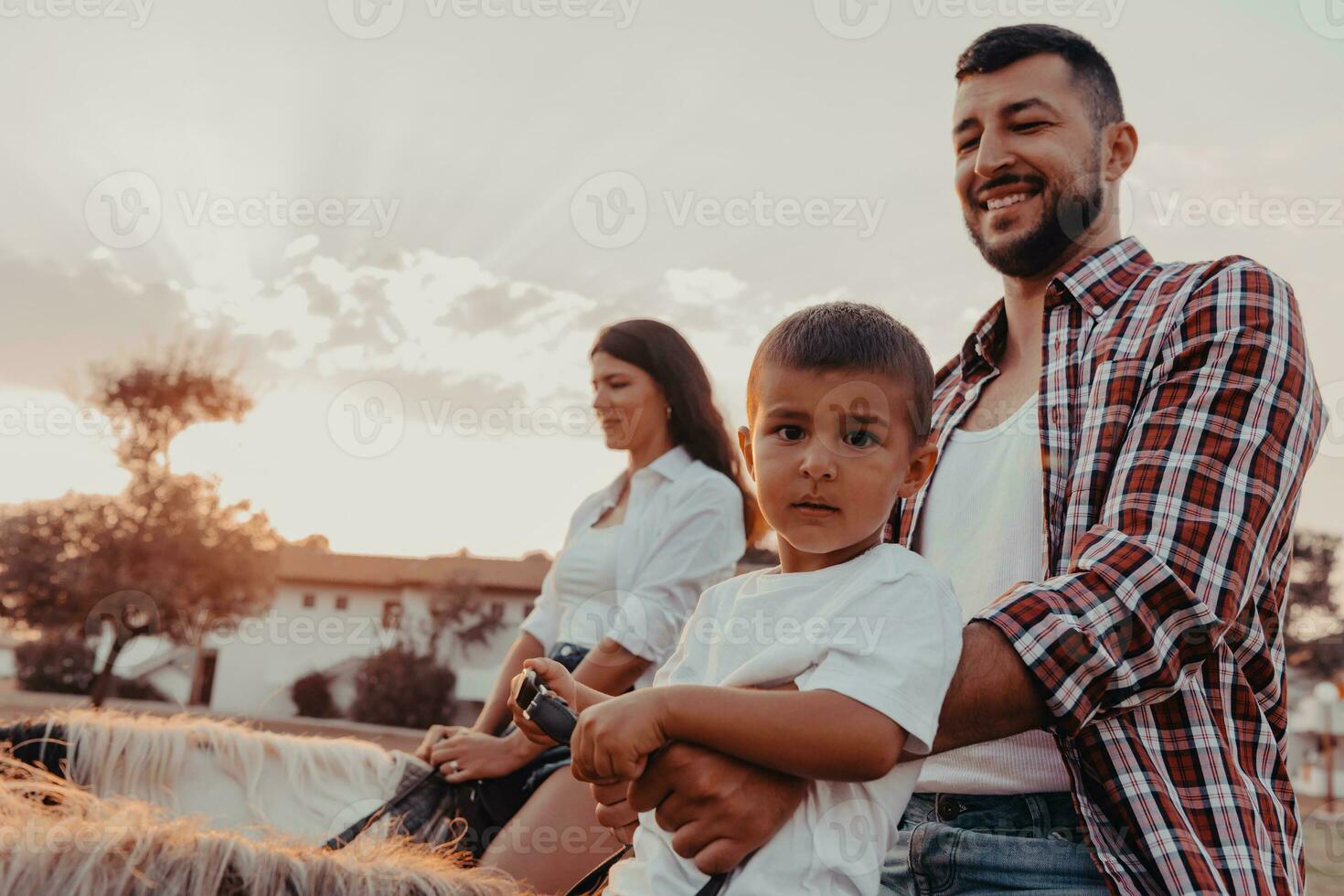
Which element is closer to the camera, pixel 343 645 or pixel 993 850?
pixel 993 850

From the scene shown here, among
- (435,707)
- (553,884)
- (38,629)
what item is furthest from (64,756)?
(435,707)

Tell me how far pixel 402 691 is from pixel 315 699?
323 centimetres

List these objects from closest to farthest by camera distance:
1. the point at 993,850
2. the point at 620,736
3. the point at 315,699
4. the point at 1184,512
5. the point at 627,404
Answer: the point at 620,736
the point at 1184,512
the point at 993,850
the point at 627,404
the point at 315,699

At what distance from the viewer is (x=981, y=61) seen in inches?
102

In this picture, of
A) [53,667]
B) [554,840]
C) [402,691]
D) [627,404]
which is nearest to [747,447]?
[554,840]

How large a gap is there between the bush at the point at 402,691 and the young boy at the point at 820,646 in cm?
2978

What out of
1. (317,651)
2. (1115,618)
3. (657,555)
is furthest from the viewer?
(317,651)

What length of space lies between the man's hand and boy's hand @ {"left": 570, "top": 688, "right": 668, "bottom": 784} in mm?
34

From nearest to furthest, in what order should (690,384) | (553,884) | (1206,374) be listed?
(1206,374) → (553,884) → (690,384)

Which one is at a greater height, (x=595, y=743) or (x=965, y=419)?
(x=965, y=419)

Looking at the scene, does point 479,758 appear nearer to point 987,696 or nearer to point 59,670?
point 987,696

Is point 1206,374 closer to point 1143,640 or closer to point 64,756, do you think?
point 1143,640

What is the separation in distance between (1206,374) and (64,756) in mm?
3063

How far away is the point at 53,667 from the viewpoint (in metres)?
30.9
